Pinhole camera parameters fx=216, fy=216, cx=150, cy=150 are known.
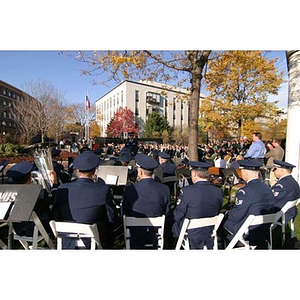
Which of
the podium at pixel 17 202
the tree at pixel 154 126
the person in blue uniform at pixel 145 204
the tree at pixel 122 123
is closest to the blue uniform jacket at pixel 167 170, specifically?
the person in blue uniform at pixel 145 204

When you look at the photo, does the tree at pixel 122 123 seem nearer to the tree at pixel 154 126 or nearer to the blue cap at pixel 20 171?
the tree at pixel 154 126

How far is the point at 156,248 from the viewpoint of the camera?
305 cm

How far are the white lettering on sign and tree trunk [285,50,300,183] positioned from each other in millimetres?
Answer: 8089

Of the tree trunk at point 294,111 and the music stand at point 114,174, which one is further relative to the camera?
the tree trunk at point 294,111

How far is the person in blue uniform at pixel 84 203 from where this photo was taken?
2.70m

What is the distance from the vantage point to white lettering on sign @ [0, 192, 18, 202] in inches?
88.2

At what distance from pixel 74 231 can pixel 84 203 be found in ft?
1.26

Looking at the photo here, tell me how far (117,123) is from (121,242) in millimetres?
47294

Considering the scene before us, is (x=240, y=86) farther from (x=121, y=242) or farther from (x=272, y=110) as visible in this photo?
(x=121, y=242)

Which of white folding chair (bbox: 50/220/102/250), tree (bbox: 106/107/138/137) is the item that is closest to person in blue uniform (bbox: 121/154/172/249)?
white folding chair (bbox: 50/220/102/250)

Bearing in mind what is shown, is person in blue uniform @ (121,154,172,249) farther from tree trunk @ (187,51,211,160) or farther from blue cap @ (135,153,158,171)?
tree trunk @ (187,51,211,160)

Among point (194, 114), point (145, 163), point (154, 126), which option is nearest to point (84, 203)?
point (145, 163)

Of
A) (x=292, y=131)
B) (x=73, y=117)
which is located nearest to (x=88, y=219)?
(x=292, y=131)

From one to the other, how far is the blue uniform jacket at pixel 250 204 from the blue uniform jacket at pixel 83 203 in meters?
1.82
